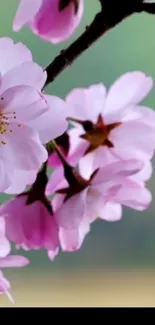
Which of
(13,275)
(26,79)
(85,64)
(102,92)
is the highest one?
(26,79)

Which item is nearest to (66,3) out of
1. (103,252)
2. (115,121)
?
(115,121)

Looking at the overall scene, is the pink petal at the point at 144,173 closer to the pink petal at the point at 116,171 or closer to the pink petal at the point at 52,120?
the pink petal at the point at 116,171

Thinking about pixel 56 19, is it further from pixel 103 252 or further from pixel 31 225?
pixel 103 252

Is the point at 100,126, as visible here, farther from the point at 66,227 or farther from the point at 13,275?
the point at 13,275

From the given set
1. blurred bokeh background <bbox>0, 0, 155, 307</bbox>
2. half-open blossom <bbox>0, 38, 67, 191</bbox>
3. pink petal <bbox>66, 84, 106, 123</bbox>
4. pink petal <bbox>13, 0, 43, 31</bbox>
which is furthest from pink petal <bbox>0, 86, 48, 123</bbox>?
blurred bokeh background <bbox>0, 0, 155, 307</bbox>
